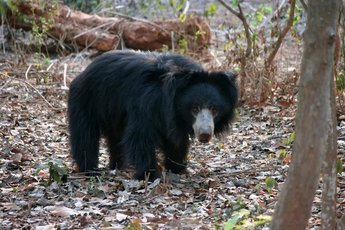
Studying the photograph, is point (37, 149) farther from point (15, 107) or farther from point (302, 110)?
point (302, 110)

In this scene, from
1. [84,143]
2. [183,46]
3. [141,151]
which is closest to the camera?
[141,151]

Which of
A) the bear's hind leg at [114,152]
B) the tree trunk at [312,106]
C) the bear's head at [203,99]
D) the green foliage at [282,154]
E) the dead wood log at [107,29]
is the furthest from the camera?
the dead wood log at [107,29]

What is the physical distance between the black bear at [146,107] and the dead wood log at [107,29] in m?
4.62

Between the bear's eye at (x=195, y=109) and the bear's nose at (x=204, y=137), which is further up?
the bear's eye at (x=195, y=109)

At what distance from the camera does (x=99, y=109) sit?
5.57m

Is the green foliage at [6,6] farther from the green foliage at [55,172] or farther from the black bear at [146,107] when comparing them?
the green foliage at [55,172]

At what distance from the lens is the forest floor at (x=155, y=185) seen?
4.05 meters

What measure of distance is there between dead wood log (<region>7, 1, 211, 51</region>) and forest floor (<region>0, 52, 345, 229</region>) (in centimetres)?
280

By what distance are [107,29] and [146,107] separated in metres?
5.81

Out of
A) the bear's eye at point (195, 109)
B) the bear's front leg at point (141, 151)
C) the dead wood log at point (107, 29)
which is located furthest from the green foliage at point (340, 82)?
the dead wood log at point (107, 29)

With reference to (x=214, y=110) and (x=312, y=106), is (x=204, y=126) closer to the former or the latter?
(x=214, y=110)

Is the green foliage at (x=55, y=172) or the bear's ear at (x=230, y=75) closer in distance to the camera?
the green foliage at (x=55, y=172)

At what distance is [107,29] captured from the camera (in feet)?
35.4

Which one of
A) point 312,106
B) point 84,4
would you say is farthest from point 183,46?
point 312,106
